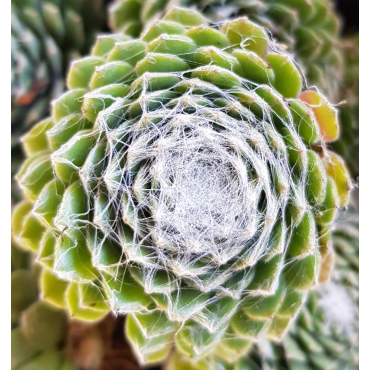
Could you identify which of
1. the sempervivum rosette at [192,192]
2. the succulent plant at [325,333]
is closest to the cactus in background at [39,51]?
the sempervivum rosette at [192,192]

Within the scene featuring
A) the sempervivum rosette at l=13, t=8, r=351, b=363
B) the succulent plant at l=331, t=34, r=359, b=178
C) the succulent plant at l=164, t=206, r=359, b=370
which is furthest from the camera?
the succulent plant at l=331, t=34, r=359, b=178

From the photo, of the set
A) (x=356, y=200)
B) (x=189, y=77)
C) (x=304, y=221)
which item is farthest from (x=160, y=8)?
(x=356, y=200)

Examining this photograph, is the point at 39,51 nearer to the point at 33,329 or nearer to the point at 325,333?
the point at 33,329

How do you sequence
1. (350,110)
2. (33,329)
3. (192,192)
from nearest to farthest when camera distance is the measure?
1. (192,192)
2. (33,329)
3. (350,110)

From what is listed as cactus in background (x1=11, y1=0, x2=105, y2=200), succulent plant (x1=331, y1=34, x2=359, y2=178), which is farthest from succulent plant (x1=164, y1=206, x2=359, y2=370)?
cactus in background (x1=11, y1=0, x2=105, y2=200)

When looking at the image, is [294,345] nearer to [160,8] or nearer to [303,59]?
[303,59]

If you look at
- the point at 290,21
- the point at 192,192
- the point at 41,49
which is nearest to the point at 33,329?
the point at 192,192

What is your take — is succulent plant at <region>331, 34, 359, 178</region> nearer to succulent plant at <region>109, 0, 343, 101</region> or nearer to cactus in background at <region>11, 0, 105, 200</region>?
succulent plant at <region>109, 0, 343, 101</region>
